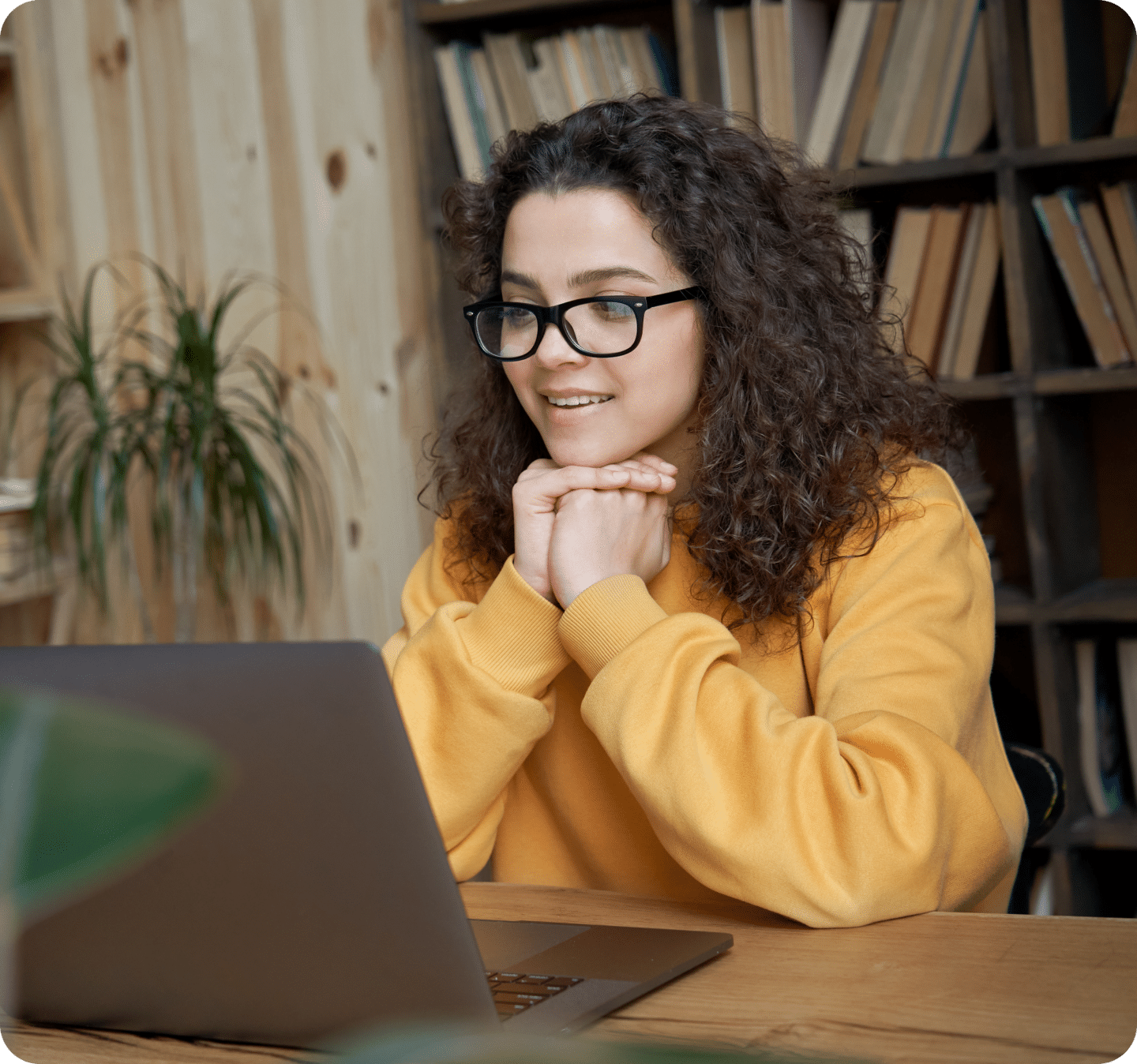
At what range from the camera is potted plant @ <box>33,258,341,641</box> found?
7.45 ft

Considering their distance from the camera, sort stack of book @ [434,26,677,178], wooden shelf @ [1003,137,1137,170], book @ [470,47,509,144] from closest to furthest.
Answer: wooden shelf @ [1003,137,1137,170], stack of book @ [434,26,677,178], book @ [470,47,509,144]

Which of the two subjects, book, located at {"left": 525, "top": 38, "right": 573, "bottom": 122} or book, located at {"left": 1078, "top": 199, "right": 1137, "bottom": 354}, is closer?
book, located at {"left": 1078, "top": 199, "right": 1137, "bottom": 354}

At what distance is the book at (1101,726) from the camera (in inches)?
87.4

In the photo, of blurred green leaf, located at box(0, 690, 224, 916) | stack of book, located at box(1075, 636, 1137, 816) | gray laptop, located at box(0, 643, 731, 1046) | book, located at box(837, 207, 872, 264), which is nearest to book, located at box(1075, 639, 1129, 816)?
stack of book, located at box(1075, 636, 1137, 816)

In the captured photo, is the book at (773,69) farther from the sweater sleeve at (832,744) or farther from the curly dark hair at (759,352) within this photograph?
the sweater sleeve at (832,744)

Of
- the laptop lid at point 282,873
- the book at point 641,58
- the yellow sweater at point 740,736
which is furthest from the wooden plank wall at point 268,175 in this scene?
the laptop lid at point 282,873

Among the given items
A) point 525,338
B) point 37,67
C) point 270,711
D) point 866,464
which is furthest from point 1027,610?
point 37,67

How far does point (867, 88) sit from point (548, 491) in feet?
4.32

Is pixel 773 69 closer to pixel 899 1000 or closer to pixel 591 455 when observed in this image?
pixel 591 455

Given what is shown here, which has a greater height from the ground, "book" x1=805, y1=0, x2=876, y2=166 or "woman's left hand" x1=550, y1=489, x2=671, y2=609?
"book" x1=805, y1=0, x2=876, y2=166

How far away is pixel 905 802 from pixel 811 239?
659 millimetres

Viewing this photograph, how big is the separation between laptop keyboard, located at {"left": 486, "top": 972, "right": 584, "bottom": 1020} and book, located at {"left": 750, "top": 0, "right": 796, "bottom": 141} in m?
1.72

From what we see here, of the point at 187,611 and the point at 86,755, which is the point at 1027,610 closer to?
the point at 187,611

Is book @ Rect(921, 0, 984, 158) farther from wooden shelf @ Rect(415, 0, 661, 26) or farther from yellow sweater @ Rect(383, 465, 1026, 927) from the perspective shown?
yellow sweater @ Rect(383, 465, 1026, 927)
